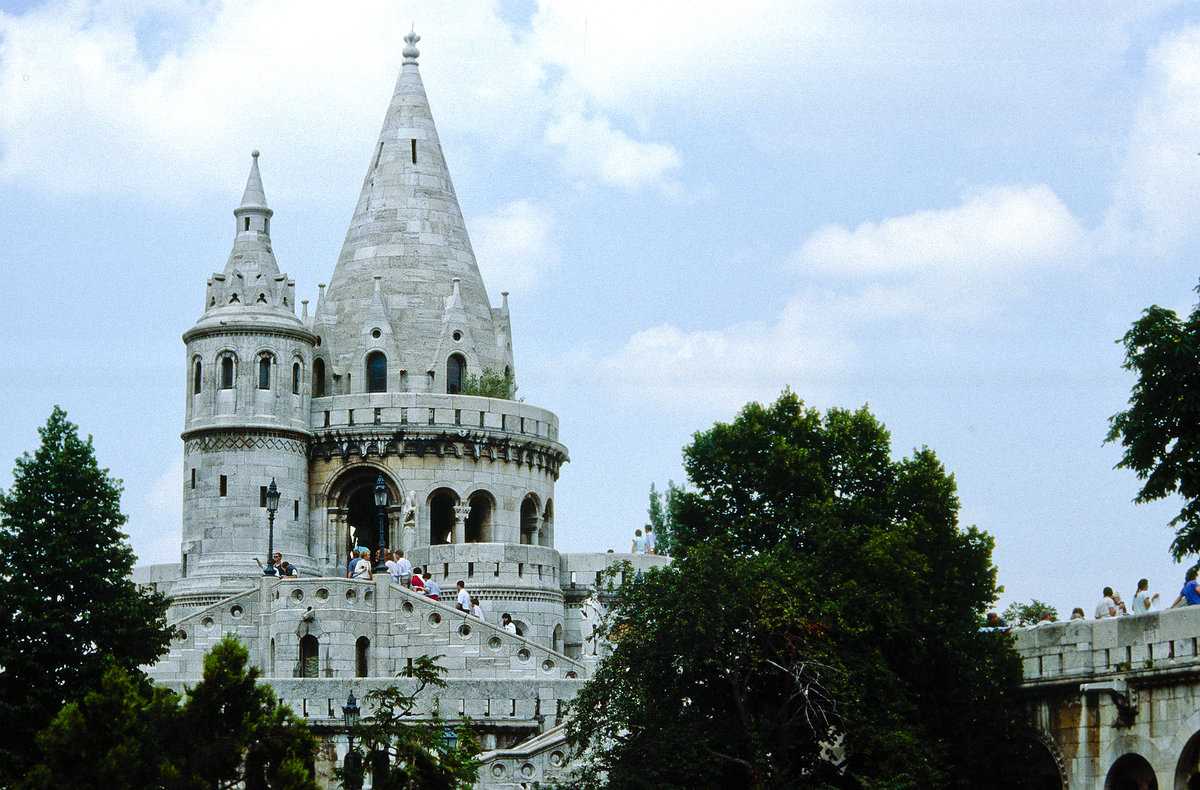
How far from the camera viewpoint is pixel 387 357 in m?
54.8

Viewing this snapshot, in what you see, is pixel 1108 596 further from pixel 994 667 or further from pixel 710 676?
pixel 710 676

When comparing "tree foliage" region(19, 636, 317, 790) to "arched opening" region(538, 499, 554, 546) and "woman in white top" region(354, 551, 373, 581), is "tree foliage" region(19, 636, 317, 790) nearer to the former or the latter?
"woman in white top" region(354, 551, 373, 581)

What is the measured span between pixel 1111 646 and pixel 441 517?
2441 cm

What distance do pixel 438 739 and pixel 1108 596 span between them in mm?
10947

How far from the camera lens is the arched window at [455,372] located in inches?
2180

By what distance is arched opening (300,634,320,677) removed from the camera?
42.2 m

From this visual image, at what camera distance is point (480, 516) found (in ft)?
175

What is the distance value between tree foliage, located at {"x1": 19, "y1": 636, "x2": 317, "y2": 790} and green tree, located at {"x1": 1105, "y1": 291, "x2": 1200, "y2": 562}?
522 inches

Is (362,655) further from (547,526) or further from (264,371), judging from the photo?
(547,526)

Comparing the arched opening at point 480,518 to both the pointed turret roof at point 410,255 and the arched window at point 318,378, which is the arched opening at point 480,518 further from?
the arched window at point 318,378

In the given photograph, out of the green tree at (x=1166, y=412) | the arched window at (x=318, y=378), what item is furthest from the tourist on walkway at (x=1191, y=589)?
the arched window at (x=318, y=378)

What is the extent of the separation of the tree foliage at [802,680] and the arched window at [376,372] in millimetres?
18408

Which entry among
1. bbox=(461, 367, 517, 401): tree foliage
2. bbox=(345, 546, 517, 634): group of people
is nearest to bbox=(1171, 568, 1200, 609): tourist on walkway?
bbox=(345, 546, 517, 634): group of people

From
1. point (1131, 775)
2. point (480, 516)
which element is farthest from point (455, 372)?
point (1131, 775)
